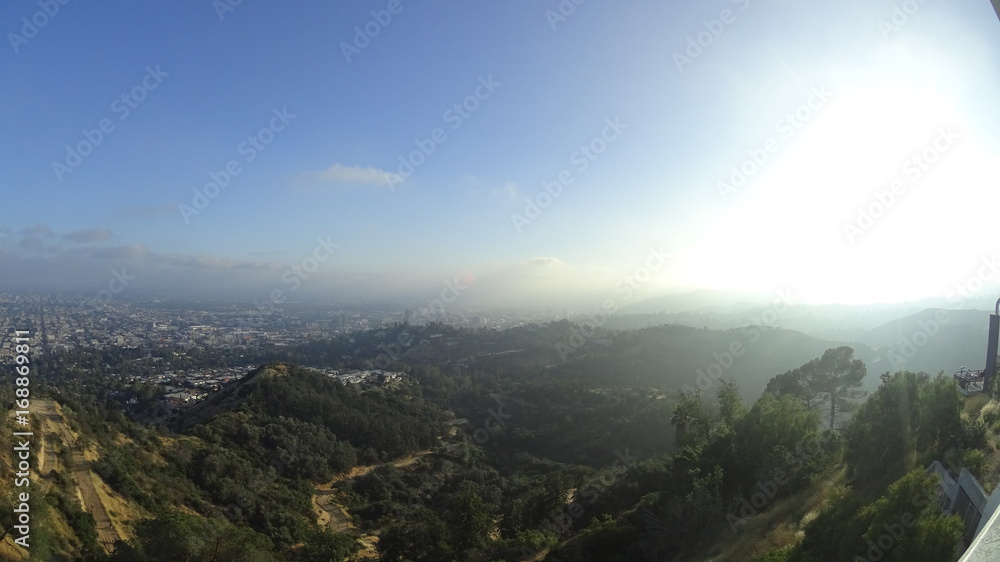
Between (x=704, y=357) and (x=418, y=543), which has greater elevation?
(x=418, y=543)

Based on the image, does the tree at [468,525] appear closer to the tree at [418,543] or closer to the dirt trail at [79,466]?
the tree at [418,543]

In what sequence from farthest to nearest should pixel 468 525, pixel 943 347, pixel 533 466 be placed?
pixel 943 347, pixel 533 466, pixel 468 525

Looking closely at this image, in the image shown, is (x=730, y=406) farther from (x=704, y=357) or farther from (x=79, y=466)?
(x=704, y=357)

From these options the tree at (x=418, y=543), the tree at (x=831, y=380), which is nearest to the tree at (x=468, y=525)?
the tree at (x=418, y=543)

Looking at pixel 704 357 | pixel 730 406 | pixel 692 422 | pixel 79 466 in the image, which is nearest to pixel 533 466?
pixel 692 422

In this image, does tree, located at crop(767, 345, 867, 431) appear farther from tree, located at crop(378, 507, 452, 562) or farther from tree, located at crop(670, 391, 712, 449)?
tree, located at crop(378, 507, 452, 562)

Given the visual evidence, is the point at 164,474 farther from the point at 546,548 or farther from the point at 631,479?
the point at 631,479

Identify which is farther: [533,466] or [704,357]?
[704,357]

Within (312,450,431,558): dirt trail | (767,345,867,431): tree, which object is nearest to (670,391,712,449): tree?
(767,345,867,431): tree
